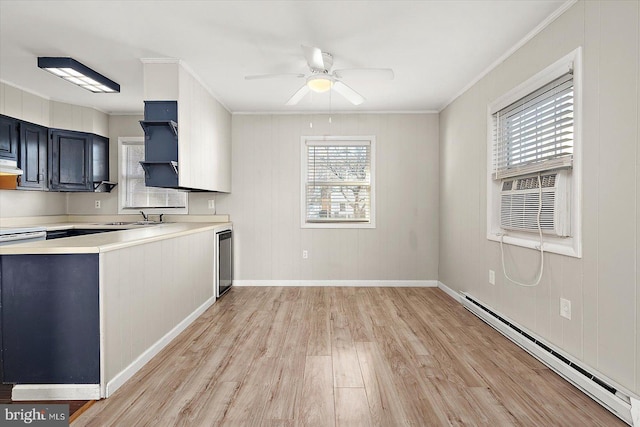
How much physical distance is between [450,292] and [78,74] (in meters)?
4.73

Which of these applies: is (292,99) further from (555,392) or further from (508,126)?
(555,392)

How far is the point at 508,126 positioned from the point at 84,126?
5.07 meters

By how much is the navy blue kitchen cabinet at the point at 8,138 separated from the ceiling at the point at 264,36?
1.45ft

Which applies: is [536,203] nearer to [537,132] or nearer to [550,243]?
[550,243]

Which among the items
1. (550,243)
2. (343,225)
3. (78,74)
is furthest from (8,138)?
(550,243)

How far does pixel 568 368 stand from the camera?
214cm

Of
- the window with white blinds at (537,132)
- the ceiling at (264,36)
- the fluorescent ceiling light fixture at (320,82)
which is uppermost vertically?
the ceiling at (264,36)

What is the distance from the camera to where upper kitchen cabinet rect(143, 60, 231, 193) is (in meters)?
3.14

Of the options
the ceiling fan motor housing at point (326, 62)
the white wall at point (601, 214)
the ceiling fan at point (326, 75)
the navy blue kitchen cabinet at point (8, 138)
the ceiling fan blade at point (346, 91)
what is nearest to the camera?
the white wall at point (601, 214)

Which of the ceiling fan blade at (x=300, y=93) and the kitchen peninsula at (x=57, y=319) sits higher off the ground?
the ceiling fan blade at (x=300, y=93)

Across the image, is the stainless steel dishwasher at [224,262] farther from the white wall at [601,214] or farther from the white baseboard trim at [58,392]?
the white wall at [601,214]

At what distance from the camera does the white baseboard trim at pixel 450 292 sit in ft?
13.1

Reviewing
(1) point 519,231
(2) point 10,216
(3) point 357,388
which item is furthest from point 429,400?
(2) point 10,216

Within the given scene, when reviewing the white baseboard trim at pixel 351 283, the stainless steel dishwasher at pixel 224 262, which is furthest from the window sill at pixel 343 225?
the stainless steel dishwasher at pixel 224 262
